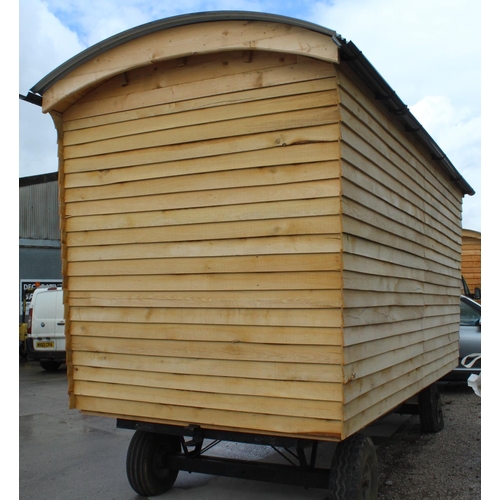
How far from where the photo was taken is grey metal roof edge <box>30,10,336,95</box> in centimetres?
408

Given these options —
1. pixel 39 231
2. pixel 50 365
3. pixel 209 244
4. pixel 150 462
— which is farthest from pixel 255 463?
pixel 39 231

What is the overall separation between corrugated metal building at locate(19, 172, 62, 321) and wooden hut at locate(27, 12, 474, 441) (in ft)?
43.1

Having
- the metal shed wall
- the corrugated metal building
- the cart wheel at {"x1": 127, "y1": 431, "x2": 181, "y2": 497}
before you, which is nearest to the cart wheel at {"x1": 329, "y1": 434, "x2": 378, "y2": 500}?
the cart wheel at {"x1": 127, "y1": 431, "x2": 181, "y2": 497}

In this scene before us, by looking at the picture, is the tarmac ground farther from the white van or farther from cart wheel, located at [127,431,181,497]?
the white van

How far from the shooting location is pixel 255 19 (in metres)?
4.20

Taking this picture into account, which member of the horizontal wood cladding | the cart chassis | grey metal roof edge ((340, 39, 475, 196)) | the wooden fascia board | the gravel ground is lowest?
the gravel ground

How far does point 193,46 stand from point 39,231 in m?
15.5

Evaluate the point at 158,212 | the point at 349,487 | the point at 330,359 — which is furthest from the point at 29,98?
the point at 349,487

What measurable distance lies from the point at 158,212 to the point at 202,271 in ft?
2.15

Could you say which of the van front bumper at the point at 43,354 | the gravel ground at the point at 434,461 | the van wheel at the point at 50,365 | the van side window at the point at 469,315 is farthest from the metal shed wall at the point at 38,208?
the gravel ground at the point at 434,461

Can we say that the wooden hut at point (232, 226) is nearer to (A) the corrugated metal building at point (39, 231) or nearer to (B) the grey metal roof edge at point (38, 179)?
(A) the corrugated metal building at point (39, 231)

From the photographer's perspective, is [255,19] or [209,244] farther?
[209,244]

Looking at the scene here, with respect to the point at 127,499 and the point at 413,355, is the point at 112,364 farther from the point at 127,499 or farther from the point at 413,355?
the point at 413,355

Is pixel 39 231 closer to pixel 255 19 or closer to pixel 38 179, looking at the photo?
pixel 38 179
